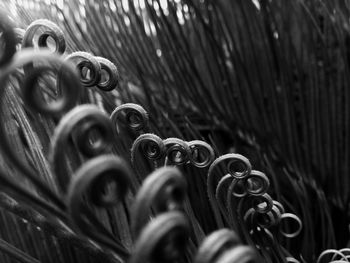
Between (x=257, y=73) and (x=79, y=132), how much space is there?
812mm

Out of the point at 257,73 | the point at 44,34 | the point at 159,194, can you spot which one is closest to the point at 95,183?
the point at 159,194

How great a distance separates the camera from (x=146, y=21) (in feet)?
3.29

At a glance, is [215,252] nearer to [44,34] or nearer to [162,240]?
[162,240]

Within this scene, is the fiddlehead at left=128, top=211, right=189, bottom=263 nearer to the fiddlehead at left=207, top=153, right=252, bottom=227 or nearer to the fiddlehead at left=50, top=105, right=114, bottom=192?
the fiddlehead at left=50, top=105, right=114, bottom=192

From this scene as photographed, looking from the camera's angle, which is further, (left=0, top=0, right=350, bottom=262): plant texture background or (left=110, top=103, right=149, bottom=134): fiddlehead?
(left=0, top=0, right=350, bottom=262): plant texture background

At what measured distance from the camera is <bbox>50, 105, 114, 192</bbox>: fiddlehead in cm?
24

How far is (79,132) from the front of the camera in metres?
0.27

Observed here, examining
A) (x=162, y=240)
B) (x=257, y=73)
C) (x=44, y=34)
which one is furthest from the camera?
(x=257, y=73)

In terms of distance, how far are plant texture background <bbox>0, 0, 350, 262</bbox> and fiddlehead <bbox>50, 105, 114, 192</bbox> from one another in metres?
0.68

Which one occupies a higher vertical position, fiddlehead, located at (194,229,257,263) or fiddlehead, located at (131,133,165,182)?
fiddlehead, located at (194,229,257,263)

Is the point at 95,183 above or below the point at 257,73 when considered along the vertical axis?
above

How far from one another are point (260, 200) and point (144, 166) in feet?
0.45

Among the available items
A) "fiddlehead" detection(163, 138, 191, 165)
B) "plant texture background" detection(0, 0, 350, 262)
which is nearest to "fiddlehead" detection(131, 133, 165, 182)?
"fiddlehead" detection(163, 138, 191, 165)

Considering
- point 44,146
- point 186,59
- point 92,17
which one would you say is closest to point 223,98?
point 186,59
